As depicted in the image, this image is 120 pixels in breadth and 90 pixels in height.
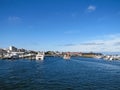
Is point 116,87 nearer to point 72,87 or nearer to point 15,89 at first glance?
point 72,87

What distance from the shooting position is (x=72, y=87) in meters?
44.7

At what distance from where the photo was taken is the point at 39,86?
45.0 m

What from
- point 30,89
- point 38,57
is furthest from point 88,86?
point 38,57

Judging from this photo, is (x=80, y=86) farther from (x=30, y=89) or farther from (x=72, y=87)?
(x=30, y=89)

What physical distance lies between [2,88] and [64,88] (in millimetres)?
11762

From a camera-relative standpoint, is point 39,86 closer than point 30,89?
No

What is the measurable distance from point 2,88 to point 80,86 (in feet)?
50.8

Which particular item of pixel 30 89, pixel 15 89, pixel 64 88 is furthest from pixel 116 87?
pixel 15 89

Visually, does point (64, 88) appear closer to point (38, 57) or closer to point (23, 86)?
point (23, 86)

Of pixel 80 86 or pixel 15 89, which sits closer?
pixel 15 89

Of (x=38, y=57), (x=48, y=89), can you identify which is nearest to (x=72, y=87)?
(x=48, y=89)

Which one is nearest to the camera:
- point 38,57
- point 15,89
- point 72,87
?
point 15,89

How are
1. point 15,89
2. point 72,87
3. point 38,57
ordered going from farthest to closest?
1. point 38,57
2. point 72,87
3. point 15,89

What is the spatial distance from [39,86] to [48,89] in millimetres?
3213
